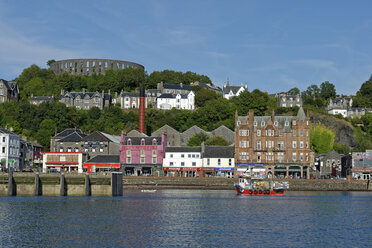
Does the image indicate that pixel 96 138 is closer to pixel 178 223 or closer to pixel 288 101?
pixel 178 223

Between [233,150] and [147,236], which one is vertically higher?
[233,150]

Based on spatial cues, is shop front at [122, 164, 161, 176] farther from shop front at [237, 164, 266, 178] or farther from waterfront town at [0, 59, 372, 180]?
shop front at [237, 164, 266, 178]

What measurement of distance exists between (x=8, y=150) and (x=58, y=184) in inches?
1706

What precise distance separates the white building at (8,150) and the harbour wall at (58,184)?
36064mm

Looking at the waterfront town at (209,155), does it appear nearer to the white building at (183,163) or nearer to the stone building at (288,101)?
the white building at (183,163)

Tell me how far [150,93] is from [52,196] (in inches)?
4213

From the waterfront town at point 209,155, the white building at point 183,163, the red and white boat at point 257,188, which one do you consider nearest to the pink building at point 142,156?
the waterfront town at point 209,155

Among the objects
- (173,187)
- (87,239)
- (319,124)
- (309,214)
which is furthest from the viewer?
(319,124)

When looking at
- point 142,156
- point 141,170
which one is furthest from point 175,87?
point 141,170

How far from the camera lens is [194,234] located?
156ft

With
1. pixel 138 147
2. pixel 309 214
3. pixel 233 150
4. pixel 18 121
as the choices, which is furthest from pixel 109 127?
pixel 309 214

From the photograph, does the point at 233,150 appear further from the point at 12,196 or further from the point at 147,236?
the point at 147,236

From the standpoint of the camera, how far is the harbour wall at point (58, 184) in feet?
259

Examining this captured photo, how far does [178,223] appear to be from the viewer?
54188 millimetres
